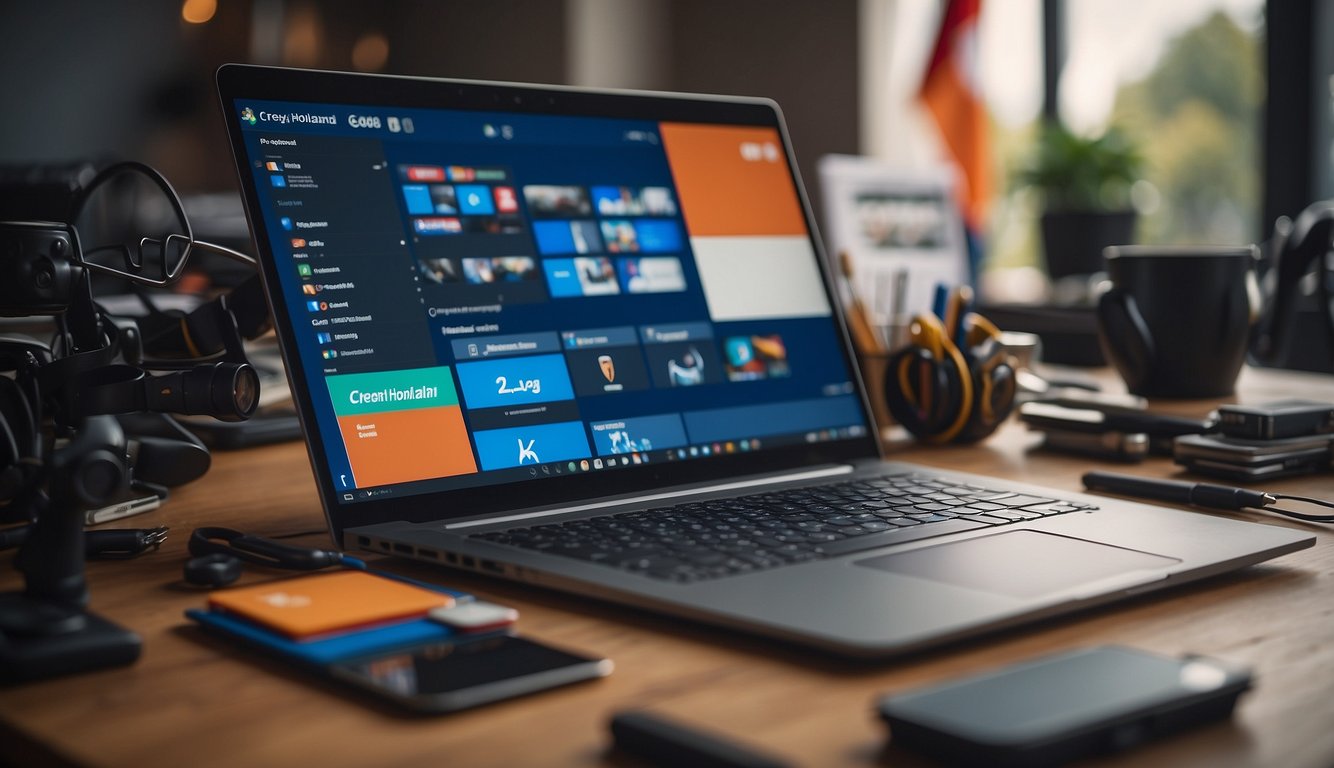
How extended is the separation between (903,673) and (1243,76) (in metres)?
3.34

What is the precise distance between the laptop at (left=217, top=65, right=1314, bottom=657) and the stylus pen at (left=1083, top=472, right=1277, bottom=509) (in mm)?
95

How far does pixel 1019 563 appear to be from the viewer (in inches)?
25.5

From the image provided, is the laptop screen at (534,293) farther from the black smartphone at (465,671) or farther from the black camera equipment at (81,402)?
the black smartphone at (465,671)

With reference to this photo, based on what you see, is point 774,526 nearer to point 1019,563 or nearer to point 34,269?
point 1019,563

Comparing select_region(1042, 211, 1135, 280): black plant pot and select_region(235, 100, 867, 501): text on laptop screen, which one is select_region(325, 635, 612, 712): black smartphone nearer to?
select_region(235, 100, 867, 501): text on laptop screen

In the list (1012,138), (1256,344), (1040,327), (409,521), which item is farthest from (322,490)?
(1012,138)

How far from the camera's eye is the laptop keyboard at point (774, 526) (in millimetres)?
642

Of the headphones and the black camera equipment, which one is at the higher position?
the black camera equipment

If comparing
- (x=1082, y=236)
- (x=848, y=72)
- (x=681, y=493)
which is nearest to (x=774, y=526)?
(x=681, y=493)

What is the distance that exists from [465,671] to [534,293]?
1.37ft

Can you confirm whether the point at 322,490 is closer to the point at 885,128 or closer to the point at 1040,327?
the point at 1040,327

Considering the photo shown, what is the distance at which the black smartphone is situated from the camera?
469mm

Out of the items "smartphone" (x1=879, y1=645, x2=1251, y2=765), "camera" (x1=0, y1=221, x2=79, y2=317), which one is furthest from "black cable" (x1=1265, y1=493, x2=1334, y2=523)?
"camera" (x1=0, y1=221, x2=79, y2=317)

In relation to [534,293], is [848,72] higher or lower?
higher
